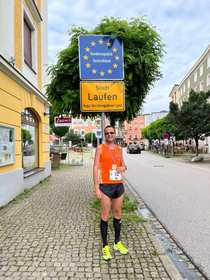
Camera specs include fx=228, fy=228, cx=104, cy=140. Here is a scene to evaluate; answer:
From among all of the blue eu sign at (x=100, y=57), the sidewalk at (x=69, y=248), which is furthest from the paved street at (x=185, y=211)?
the blue eu sign at (x=100, y=57)

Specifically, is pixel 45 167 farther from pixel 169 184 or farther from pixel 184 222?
pixel 184 222

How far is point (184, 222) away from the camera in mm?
4660

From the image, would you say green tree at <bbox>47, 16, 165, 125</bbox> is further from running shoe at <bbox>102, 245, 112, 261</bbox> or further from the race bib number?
running shoe at <bbox>102, 245, 112, 261</bbox>

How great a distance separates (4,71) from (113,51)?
3047mm

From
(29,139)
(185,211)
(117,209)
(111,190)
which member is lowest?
(185,211)

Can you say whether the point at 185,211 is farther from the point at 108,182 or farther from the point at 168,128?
the point at 168,128

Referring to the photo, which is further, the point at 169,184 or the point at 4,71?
the point at 169,184

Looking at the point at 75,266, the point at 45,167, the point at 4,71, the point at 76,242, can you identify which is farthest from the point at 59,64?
the point at 45,167

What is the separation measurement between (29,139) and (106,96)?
482 centimetres

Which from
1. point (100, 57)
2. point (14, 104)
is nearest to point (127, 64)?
point (100, 57)

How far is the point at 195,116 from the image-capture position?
18.2 meters

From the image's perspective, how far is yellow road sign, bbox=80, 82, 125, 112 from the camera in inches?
193

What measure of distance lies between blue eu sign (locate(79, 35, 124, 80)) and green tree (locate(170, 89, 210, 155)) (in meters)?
15.0

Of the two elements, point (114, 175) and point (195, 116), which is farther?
point (195, 116)
